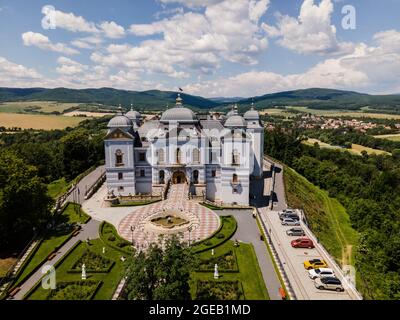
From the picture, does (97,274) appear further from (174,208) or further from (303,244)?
(303,244)

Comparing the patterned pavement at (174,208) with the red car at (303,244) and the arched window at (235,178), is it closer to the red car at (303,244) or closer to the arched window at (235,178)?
the arched window at (235,178)

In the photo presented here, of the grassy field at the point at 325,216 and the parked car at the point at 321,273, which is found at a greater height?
the parked car at the point at 321,273

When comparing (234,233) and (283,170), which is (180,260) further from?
(283,170)

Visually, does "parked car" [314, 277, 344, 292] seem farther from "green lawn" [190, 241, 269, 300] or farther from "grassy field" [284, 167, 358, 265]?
"grassy field" [284, 167, 358, 265]

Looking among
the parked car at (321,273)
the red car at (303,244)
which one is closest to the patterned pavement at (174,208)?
the red car at (303,244)

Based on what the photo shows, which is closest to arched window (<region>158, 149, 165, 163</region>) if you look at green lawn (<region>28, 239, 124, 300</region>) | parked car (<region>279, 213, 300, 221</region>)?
green lawn (<region>28, 239, 124, 300</region>)

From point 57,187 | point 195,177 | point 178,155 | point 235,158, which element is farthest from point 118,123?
point 57,187

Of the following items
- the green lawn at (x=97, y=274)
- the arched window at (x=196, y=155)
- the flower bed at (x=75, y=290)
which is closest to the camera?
the flower bed at (x=75, y=290)

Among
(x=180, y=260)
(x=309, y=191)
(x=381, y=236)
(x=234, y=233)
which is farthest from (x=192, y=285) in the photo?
(x=309, y=191)
